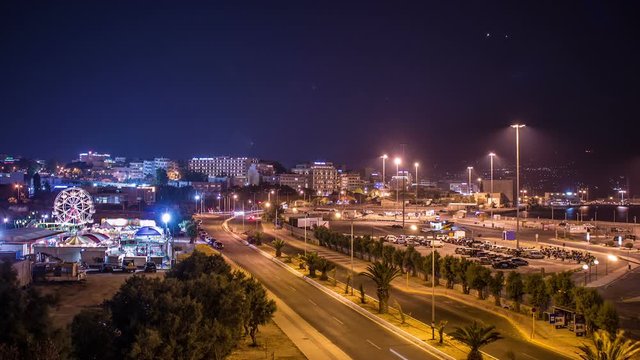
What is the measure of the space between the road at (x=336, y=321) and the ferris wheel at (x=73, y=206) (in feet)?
62.2

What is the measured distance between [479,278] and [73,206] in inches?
1566

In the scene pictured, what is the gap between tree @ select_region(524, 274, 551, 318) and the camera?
88.7 feet

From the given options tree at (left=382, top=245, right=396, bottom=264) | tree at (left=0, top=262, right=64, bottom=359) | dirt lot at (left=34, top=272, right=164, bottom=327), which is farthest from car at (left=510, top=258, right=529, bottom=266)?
tree at (left=0, top=262, right=64, bottom=359)

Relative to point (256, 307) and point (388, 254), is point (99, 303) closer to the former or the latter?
point (256, 307)

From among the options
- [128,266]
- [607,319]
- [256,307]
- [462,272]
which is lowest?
[128,266]

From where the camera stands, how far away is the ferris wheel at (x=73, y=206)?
174 ft

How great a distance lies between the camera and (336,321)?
27.0 meters

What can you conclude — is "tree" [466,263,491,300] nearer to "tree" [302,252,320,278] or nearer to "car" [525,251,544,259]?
"tree" [302,252,320,278]

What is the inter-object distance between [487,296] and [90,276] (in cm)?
2677

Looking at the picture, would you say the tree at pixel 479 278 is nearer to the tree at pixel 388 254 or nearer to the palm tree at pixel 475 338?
the tree at pixel 388 254

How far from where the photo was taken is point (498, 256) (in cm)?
5262

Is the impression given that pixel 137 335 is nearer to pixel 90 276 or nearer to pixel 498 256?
pixel 90 276

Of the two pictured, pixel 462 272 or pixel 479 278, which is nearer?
pixel 479 278

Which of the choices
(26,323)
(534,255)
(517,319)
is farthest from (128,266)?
(534,255)
